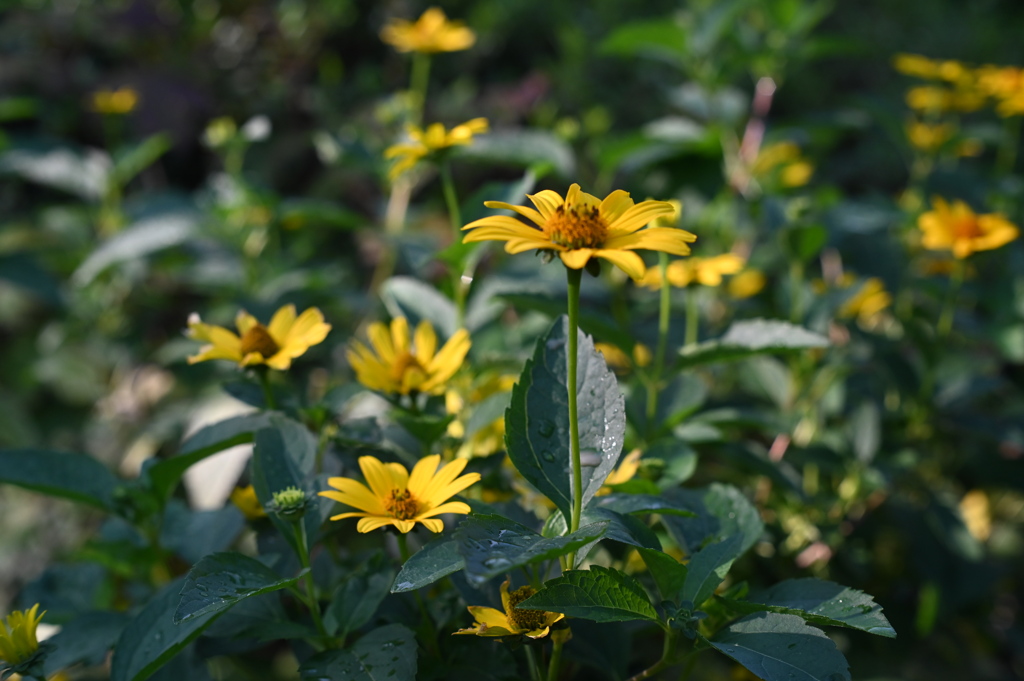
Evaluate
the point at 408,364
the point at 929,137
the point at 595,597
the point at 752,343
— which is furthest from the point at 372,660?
the point at 929,137

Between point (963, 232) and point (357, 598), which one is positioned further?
point (963, 232)

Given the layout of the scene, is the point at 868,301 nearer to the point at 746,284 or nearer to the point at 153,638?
the point at 746,284

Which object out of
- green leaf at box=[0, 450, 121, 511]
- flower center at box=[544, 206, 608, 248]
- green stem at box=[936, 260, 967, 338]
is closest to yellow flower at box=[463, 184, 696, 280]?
flower center at box=[544, 206, 608, 248]

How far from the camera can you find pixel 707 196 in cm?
161

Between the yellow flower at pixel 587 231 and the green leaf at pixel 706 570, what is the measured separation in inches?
9.4

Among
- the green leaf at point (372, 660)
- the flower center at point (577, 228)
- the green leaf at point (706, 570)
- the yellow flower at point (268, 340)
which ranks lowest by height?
the green leaf at point (372, 660)

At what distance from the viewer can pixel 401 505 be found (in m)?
0.60

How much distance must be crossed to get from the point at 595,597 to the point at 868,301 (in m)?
0.91

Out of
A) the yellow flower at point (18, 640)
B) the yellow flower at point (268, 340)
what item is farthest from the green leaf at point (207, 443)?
the yellow flower at point (18, 640)

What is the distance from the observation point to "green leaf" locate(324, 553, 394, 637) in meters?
0.62

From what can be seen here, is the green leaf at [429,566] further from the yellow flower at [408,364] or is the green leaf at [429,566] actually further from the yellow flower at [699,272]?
the yellow flower at [699,272]

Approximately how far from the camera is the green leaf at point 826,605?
54 centimetres

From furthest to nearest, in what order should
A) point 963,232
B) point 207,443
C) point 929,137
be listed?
point 929,137
point 963,232
point 207,443

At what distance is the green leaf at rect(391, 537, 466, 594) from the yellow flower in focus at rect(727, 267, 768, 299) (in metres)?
0.96
